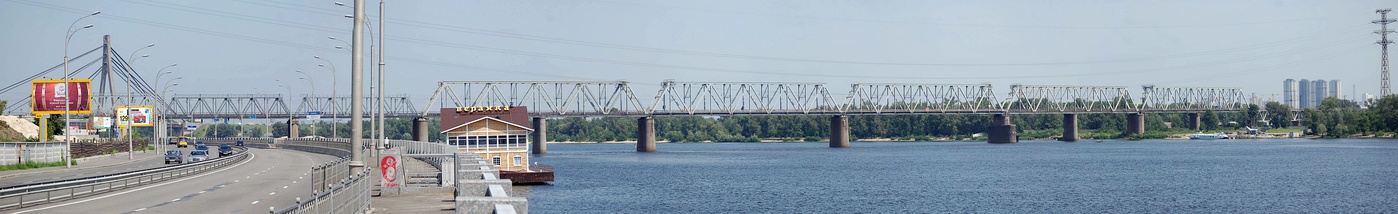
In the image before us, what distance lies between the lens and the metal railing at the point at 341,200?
23691mm

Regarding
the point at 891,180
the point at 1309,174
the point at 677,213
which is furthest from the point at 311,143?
Answer: the point at 1309,174

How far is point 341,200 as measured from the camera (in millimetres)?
27734

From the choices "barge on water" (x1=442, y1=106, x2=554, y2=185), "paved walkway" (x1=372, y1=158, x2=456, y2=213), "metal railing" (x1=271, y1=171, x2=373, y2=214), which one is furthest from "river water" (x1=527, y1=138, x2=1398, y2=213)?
"metal railing" (x1=271, y1=171, x2=373, y2=214)

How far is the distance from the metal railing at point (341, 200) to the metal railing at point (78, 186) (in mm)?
11813

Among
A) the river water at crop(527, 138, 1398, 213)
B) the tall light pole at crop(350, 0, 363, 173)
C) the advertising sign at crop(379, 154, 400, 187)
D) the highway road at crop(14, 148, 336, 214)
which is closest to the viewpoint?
the tall light pole at crop(350, 0, 363, 173)

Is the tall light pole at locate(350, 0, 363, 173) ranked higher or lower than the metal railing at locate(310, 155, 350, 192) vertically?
higher

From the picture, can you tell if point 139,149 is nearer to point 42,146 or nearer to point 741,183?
point 42,146

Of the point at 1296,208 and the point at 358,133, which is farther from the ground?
the point at 358,133

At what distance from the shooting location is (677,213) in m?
67.6

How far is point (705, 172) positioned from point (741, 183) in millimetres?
20270

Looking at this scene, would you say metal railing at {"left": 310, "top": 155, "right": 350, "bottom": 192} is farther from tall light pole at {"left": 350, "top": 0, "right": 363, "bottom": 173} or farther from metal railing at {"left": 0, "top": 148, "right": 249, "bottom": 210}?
metal railing at {"left": 0, "top": 148, "right": 249, "bottom": 210}

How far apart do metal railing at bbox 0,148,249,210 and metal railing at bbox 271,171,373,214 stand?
11813mm

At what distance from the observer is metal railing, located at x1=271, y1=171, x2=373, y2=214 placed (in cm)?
2369

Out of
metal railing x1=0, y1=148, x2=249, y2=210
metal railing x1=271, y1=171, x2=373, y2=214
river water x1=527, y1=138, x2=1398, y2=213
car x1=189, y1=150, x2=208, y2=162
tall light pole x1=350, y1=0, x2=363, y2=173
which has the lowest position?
river water x1=527, y1=138, x2=1398, y2=213
